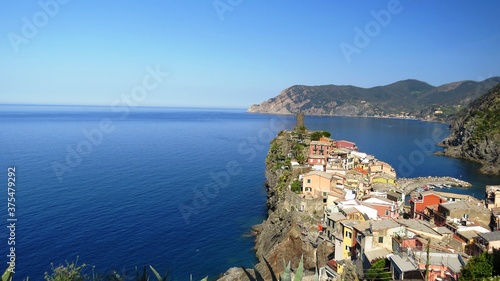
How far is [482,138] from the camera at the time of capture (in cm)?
7744

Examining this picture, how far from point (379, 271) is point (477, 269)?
14.0ft

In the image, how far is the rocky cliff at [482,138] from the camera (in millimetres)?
71375

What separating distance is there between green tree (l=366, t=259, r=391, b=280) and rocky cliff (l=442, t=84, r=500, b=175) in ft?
197

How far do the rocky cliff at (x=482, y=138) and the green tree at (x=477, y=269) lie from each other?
2355 inches

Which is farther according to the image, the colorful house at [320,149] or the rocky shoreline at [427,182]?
the rocky shoreline at [427,182]

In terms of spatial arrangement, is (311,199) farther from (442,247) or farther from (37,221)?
(37,221)

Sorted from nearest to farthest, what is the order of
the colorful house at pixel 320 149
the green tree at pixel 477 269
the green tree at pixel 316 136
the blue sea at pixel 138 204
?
the green tree at pixel 477 269, the blue sea at pixel 138 204, the colorful house at pixel 320 149, the green tree at pixel 316 136

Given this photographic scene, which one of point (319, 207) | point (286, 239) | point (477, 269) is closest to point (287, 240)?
point (286, 239)

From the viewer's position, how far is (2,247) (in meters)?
28.3

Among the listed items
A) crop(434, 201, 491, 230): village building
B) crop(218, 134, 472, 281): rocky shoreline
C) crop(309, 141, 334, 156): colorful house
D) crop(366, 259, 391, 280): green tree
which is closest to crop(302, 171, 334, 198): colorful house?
crop(218, 134, 472, 281): rocky shoreline

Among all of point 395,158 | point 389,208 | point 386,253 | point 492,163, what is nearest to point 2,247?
point 386,253
